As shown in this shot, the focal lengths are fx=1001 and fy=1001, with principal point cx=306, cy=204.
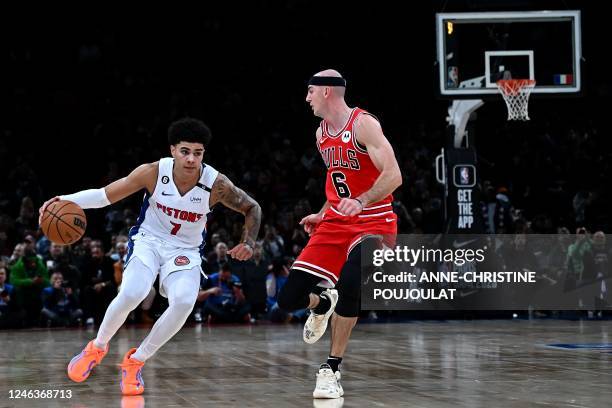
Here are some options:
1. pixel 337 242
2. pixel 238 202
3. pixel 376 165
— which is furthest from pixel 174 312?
pixel 376 165

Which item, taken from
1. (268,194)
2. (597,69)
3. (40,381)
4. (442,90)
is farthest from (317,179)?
(40,381)

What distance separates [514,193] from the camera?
20938 mm

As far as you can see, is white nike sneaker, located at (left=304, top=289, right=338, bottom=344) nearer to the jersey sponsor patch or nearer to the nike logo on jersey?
the jersey sponsor patch

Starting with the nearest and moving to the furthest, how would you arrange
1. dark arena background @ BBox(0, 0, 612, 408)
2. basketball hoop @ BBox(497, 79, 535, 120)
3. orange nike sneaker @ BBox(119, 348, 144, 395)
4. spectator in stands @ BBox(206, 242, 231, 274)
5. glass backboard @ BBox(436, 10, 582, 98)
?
1. orange nike sneaker @ BBox(119, 348, 144, 395)
2. dark arena background @ BBox(0, 0, 612, 408)
3. glass backboard @ BBox(436, 10, 582, 98)
4. basketball hoop @ BBox(497, 79, 535, 120)
5. spectator in stands @ BBox(206, 242, 231, 274)

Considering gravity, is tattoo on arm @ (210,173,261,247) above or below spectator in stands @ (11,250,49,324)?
above

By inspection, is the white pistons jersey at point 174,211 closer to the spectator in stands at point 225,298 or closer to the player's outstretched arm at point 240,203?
the player's outstretched arm at point 240,203

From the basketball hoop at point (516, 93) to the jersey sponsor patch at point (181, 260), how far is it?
9.01 metres

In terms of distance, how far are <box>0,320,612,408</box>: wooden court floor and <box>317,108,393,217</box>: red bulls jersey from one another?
1262mm

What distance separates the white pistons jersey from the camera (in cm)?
667

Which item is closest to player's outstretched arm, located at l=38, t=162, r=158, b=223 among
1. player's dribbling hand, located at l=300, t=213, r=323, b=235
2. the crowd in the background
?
player's dribbling hand, located at l=300, t=213, r=323, b=235

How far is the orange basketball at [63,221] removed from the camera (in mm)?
6578

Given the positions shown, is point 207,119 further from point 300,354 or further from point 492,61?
point 300,354

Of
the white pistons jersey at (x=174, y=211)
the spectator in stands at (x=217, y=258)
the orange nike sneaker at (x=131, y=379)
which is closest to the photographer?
the orange nike sneaker at (x=131, y=379)

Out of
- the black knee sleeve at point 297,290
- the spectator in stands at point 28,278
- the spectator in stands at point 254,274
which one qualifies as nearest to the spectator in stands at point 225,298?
the spectator in stands at point 254,274
